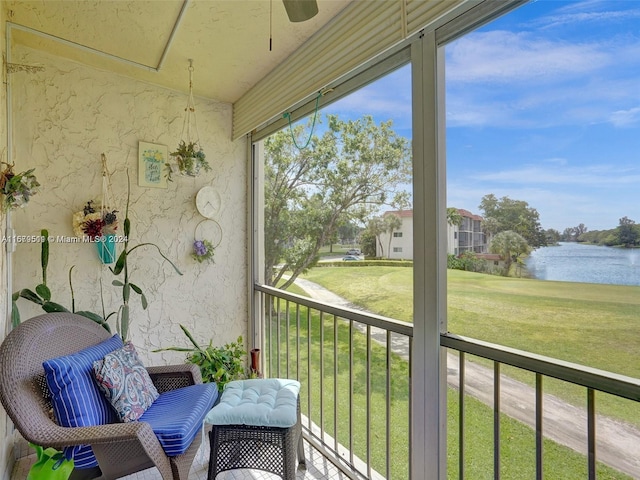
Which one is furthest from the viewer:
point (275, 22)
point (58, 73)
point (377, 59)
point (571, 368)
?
point (58, 73)

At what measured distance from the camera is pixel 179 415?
175cm

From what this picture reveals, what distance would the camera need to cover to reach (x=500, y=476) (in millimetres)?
1368

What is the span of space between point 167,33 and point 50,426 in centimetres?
217

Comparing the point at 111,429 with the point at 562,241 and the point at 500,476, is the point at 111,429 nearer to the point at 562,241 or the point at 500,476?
the point at 500,476

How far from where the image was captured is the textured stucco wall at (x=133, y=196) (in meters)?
2.31

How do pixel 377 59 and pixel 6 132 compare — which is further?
pixel 6 132

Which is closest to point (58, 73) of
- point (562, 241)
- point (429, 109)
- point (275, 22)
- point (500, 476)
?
Result: point (275, 22)

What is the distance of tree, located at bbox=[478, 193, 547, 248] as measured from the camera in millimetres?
1261

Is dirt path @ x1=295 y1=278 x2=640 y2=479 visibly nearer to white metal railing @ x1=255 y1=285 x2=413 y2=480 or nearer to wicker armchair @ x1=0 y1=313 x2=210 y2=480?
white metal railing @ x1=255 y1=285 x2=413 y2=480

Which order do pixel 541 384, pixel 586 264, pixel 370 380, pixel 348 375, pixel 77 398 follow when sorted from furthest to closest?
pixel 348 375 → pixel 370 380 → pixel 77 398 → pixel 541 384 → pixel 586 264

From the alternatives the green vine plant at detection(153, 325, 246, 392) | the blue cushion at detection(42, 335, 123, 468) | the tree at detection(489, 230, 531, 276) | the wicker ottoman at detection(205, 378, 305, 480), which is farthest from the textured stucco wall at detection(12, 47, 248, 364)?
the tree at detection(489, 230, 531, 276)

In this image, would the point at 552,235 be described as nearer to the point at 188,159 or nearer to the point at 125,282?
the point at 188,159

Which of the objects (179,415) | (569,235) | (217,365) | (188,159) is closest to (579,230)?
(569,235)

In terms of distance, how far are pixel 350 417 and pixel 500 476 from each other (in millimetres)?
949
